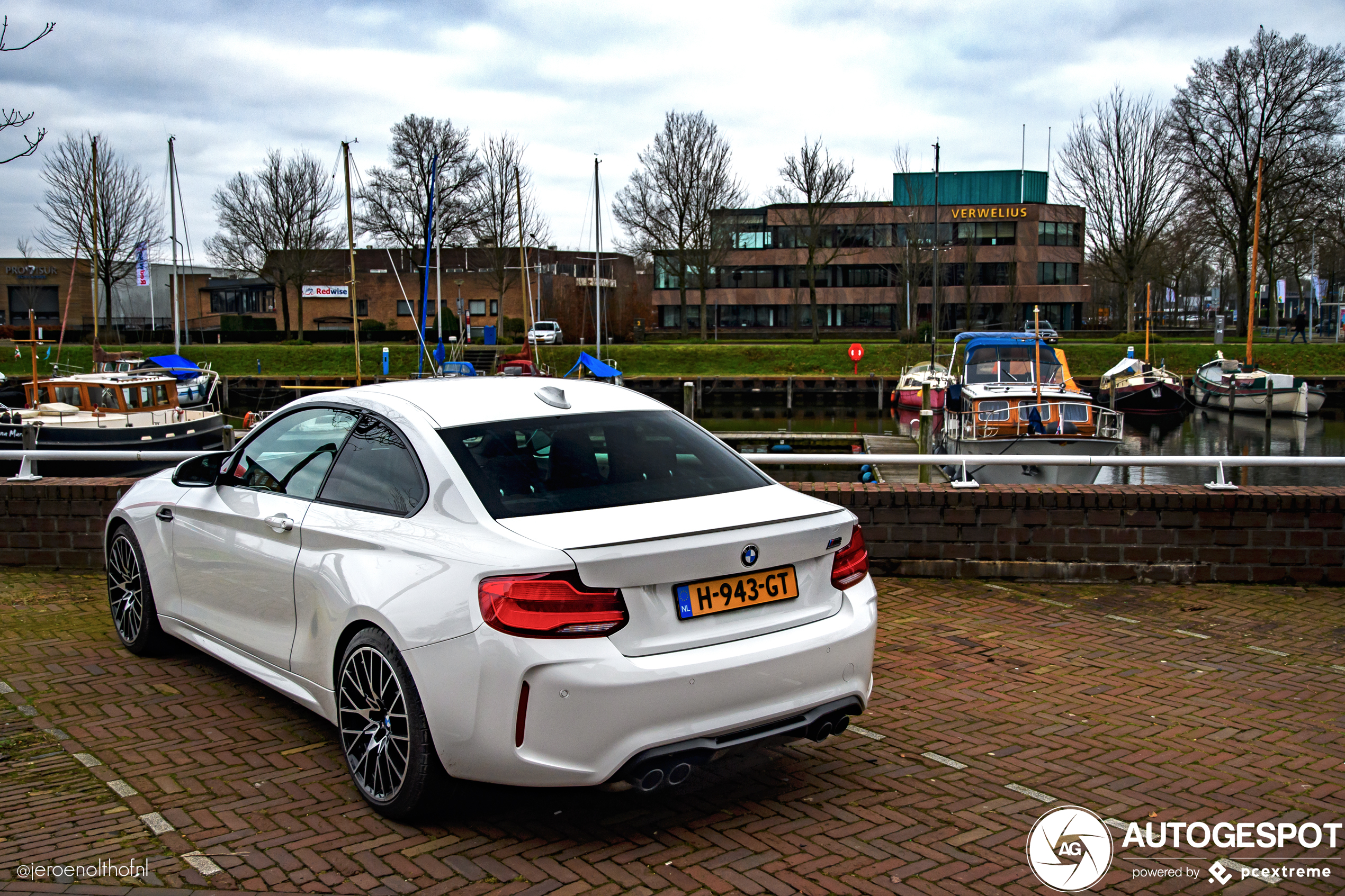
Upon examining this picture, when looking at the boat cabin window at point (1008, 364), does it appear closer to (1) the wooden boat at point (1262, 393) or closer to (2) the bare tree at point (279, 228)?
(1) the wooden boat at point (1262, 393)

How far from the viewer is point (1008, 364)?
22.3m

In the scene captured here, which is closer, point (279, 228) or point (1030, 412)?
point (1030, 412)

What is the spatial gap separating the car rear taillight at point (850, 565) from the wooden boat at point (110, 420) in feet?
66.5

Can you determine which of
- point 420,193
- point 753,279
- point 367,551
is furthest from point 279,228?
point 367,551

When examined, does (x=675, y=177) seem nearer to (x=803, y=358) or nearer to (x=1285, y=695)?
(x=803, y=358)

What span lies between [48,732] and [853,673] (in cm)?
352

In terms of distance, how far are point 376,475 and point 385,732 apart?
3.28 ft

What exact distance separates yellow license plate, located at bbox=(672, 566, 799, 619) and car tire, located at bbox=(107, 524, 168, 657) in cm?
336

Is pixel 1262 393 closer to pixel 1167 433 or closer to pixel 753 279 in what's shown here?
pixel 1167 433

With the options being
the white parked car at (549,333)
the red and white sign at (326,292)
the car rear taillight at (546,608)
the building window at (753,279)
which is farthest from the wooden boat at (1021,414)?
the building window at (753,279)

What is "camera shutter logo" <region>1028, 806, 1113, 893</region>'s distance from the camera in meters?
3.39

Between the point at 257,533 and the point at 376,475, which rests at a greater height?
the point at 376,475

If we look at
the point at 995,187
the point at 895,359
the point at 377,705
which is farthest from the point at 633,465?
the point at 995,187

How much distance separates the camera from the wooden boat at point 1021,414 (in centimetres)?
1769
